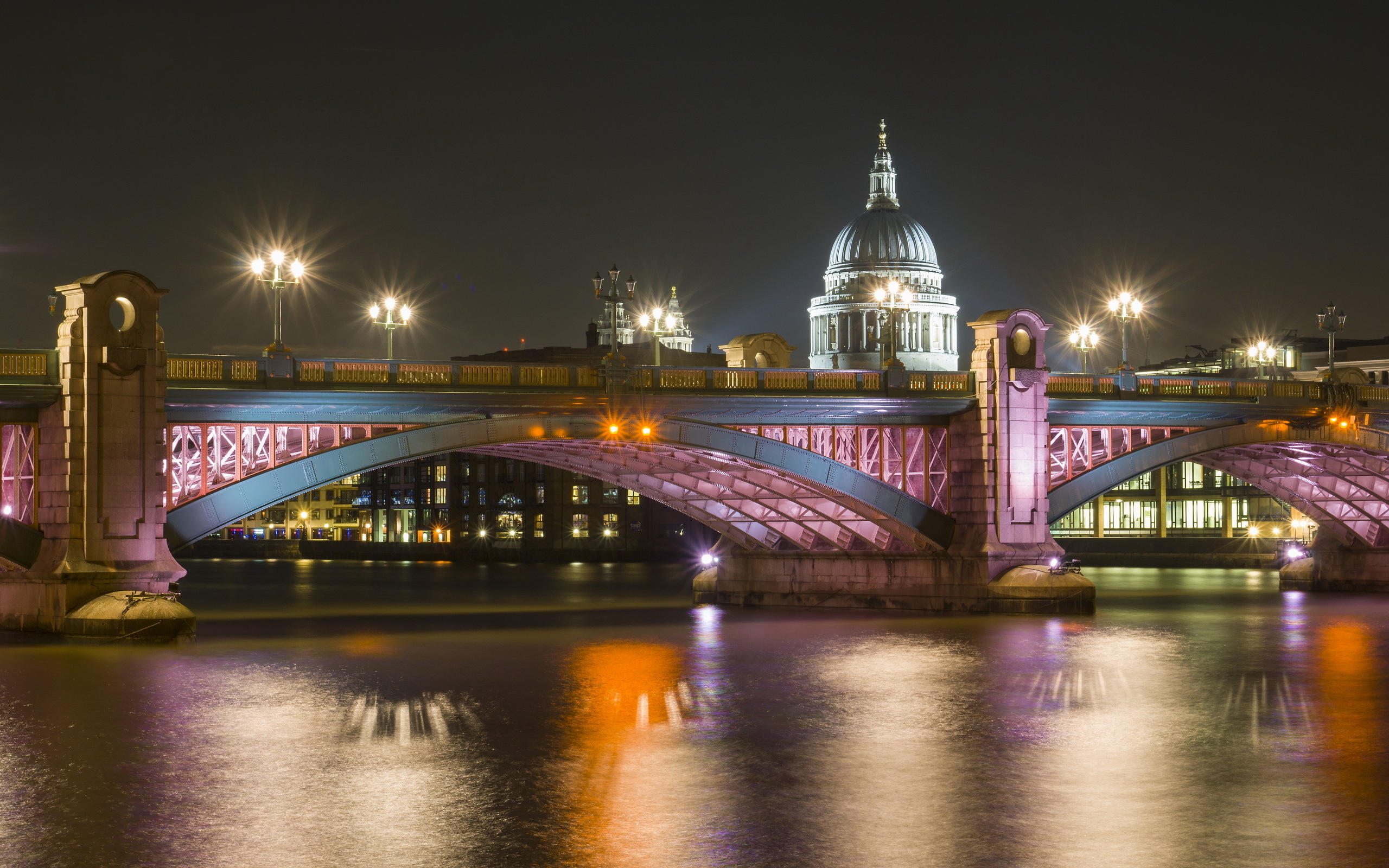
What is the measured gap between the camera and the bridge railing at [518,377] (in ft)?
149

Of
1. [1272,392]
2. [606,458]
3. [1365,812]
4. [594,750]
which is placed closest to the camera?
[1365,812]

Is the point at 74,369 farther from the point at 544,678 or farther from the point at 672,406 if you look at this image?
the point at 672,406

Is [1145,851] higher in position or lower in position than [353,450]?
lower

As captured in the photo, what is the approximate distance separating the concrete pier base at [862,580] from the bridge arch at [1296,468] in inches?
150

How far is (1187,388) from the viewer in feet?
216

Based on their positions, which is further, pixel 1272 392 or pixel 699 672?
pixel 1272 392

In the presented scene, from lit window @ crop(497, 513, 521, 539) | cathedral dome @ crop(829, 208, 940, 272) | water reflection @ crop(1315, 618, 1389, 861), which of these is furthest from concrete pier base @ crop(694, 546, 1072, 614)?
lit window @ crop(497, 513, 521, 539)

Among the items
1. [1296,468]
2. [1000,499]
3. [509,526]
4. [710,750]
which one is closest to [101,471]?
[710,750]

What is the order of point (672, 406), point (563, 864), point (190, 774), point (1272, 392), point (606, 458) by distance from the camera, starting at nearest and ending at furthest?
point (563, 864), point (190, 774), point (672, 406), point (606, 458), point (1272, 392)

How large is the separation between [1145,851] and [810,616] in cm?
4143

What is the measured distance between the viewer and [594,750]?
25.9 metres

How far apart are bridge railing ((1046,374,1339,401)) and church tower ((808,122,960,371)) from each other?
5882cm

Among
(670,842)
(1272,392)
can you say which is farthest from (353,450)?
(1272,392)

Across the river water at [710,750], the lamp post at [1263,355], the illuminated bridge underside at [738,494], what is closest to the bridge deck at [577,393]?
the illuminated bridge underside at [738,494]
